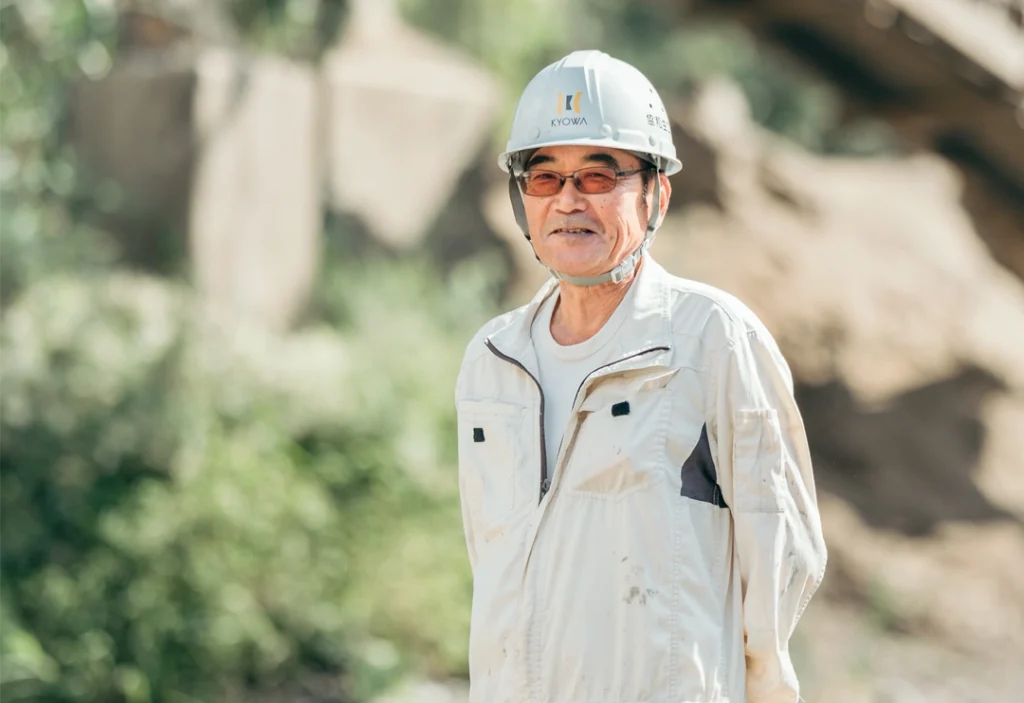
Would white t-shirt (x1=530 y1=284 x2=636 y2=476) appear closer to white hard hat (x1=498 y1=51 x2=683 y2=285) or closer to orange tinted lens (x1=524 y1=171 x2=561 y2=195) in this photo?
white hard hat (x1=498 y1=51 x2=683 y2=285)

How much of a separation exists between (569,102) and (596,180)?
0.58ft

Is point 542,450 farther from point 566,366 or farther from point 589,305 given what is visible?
Result: point 589,305

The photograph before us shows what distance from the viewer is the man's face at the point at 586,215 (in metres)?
2.96

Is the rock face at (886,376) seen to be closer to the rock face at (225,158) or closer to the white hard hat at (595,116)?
the rock face at (225,158)

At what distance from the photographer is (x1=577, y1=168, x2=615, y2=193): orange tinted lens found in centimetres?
297

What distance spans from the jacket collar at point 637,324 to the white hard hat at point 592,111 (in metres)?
0.27

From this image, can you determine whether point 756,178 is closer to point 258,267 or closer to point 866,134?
point 258,267

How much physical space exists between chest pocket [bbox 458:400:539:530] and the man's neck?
0.22 m

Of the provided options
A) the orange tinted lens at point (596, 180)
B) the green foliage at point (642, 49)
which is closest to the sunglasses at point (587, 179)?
the orange tinted lens at point (596, 180)

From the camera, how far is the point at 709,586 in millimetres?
2723

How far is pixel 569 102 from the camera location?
2943 mm

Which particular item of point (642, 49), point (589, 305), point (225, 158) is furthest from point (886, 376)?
point (589, 305)

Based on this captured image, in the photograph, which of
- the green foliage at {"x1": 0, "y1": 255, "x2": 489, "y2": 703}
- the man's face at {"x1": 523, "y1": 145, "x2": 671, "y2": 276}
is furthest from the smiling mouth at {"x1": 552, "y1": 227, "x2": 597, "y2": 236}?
the green foliage at {"x1": 0, "y1": 255, "x2": 489, "y2": 703}

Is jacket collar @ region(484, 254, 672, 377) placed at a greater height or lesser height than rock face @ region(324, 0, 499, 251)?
lesser
